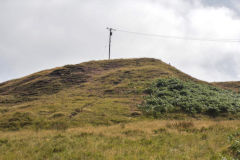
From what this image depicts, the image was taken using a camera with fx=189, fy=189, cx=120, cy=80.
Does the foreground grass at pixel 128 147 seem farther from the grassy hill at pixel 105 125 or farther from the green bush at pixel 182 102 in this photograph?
the green bush at pixel 182 102

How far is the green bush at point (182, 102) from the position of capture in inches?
953

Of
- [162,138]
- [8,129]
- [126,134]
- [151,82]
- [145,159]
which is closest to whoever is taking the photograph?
[145,159]

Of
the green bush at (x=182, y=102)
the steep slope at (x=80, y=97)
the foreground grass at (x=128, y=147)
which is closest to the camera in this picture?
the foreground grass at (x=128, y=147)

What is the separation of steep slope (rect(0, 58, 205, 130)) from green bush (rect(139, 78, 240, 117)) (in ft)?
6.95

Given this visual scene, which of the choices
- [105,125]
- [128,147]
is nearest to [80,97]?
Result: [105,125]

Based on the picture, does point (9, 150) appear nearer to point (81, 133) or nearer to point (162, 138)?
point (81, 133)

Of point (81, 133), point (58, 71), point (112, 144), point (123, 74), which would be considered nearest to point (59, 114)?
point (81, 133)

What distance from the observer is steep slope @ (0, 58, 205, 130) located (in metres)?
21.6

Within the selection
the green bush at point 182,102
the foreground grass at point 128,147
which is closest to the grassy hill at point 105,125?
the foreground grass at point 128,147

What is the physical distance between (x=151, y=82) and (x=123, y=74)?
34.4 ft

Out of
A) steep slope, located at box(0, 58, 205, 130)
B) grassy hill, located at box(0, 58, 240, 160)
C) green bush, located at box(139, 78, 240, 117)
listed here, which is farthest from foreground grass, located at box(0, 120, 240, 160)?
green bush, located at box(139, 78, 240, 117)

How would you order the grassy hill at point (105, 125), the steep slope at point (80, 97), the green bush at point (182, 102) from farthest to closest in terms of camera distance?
1. the green bush at point (182, 102)
2. the steep slope at point (80, 97)
3. the grassy hill at point (105, 125)

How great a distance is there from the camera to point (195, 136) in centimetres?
1309

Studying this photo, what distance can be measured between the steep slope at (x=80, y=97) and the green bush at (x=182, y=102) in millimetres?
2119
